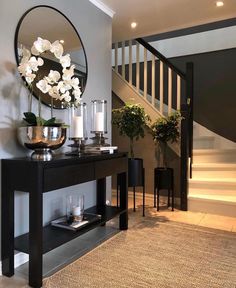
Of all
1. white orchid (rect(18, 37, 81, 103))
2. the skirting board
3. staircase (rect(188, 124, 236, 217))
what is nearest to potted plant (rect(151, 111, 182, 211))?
staircase (rect(188, 124, 236, 217))

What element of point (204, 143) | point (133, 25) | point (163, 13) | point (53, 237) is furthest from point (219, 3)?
point (53, 237)

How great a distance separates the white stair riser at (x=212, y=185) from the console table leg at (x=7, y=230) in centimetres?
248

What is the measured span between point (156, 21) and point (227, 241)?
2.78m

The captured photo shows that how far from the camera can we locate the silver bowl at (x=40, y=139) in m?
1.90

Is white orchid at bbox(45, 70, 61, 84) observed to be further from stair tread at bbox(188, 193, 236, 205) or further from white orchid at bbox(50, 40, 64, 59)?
stair tread at bbox(188, 193, 236, 205)

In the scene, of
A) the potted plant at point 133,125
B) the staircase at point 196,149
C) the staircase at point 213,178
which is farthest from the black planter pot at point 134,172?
the staircase at point 213,178

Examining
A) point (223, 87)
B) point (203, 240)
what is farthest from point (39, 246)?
point (223, 87)

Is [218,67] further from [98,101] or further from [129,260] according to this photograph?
[129,260]

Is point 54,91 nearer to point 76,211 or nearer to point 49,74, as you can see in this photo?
point 49,74

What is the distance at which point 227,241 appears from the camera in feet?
8.10

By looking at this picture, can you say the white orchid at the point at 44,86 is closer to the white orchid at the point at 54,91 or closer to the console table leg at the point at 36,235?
the white orchid at the point at 54,91

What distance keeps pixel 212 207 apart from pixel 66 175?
86.3 inches

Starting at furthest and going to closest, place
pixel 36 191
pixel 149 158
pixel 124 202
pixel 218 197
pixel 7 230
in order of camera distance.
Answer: pixel 149 158, pixel 218 197, pixel 124 202, pixel 7 230, pixel 36 191

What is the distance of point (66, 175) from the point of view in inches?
76.1
